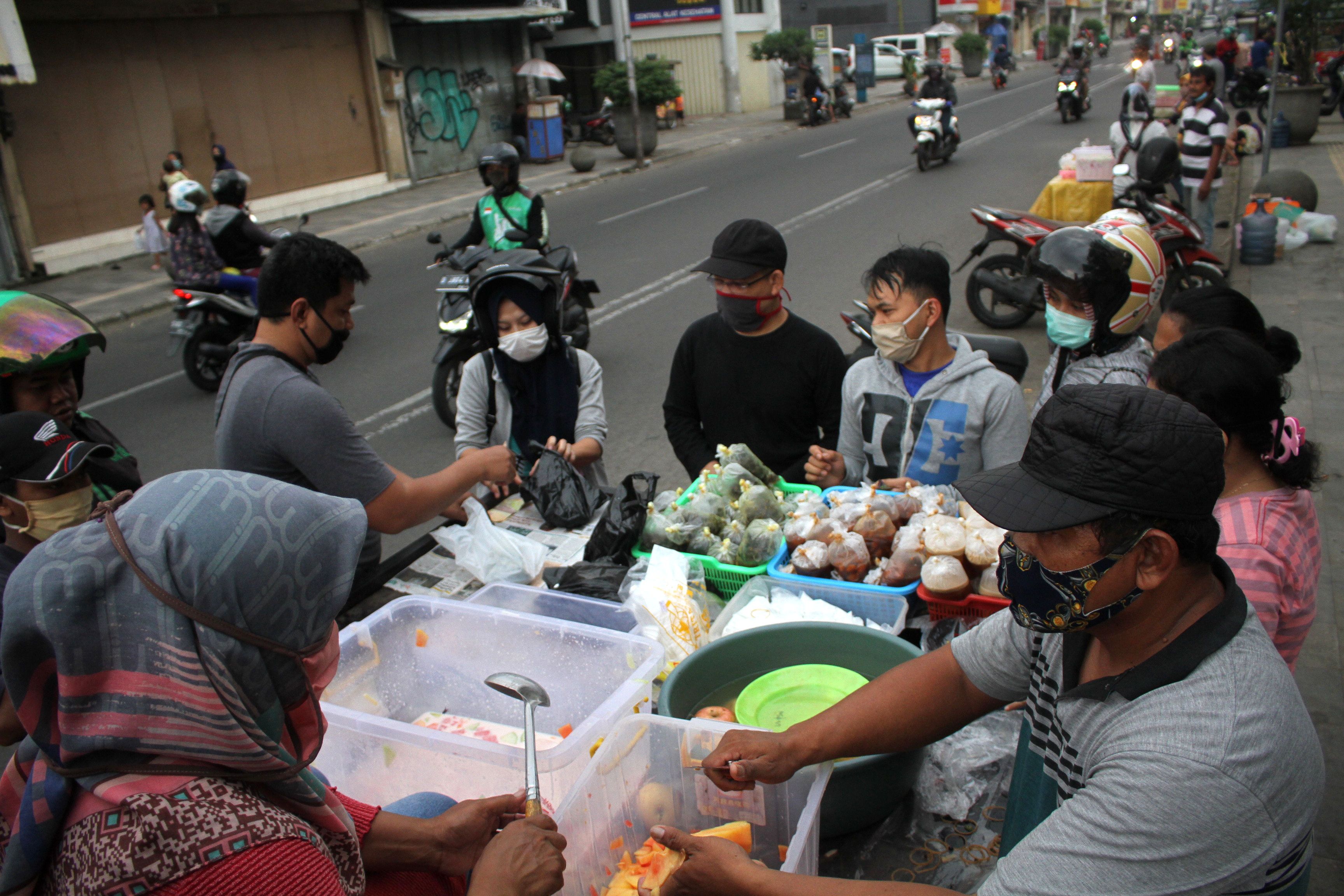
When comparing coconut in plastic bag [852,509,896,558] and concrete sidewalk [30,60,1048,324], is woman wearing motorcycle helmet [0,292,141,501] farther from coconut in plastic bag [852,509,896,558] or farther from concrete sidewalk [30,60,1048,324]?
concrete sidewalk [30,60,1048,324]

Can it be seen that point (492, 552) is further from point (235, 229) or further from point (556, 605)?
point (235, 229)

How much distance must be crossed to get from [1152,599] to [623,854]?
1241mm

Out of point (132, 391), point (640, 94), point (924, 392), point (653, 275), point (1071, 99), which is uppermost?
point (640, 94)

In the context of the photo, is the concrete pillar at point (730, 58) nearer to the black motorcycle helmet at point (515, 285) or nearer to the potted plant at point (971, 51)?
the potted plant at point (971, 51)

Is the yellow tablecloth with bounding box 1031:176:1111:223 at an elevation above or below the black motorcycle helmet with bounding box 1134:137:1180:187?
below

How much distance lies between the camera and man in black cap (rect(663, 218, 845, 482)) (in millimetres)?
3627

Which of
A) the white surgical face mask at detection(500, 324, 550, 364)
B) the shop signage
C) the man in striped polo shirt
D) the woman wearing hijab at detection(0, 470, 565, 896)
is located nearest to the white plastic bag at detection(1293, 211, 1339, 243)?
the man in striped polo shirt

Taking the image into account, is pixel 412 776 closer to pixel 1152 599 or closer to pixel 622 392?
pixel 1152 599

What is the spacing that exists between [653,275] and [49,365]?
8618 millimetres

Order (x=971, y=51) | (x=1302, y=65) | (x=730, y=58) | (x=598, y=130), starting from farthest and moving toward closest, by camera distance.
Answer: (x=971, y=51) < (x=730, y=58) < (x=598, y=130) < (x=1302, y=65)

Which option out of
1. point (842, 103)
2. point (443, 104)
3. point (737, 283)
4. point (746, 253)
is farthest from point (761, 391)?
point (842, 103)

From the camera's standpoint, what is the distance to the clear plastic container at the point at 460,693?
2209 mm

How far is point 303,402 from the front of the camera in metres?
2.79

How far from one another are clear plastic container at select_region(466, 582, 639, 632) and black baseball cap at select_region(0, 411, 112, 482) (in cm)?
115
